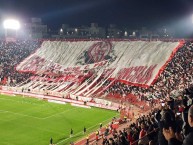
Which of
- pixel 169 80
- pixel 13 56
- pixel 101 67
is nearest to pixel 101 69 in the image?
pixel 101 67

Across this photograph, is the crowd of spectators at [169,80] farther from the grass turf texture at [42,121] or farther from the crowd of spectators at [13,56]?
the crowd of spectators at [13,56]

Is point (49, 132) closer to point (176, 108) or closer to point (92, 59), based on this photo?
point (176, 108)

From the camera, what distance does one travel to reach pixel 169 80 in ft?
139

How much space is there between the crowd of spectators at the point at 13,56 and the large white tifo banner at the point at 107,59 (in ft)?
5.91

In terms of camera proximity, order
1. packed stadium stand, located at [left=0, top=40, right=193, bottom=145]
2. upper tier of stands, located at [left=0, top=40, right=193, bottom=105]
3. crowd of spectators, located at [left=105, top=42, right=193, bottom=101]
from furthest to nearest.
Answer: upper tier of stands, located at [left=0, top=40, right=193, bottom=105] → packed stadium stand, located at [left=0, top=40, right=193, bottom=145] → crowd of spectators, located at [left=105, top=42, right=193, bottom=101]

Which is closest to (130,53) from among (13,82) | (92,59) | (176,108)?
(92,59)

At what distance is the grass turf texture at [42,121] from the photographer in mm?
29828

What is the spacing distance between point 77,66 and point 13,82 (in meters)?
11.9

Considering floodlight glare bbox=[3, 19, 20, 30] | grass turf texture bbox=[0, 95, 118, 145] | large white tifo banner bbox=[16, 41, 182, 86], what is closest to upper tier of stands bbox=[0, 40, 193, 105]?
large white tifo banner bbox=[16, 41, 182, 86]

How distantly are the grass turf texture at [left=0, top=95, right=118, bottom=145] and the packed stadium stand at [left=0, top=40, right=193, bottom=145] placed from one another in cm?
465

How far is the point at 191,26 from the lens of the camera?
95188 mm

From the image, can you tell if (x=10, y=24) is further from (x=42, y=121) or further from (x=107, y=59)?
(x=42, y=121)

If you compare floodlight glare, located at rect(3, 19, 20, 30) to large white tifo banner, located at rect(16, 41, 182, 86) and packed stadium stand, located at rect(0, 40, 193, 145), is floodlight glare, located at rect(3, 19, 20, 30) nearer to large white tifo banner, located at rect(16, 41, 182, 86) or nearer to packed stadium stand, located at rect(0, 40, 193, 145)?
packed stadium stand, located at rect(0, 40, 193, 145)

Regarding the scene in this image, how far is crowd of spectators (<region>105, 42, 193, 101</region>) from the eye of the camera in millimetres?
39906
